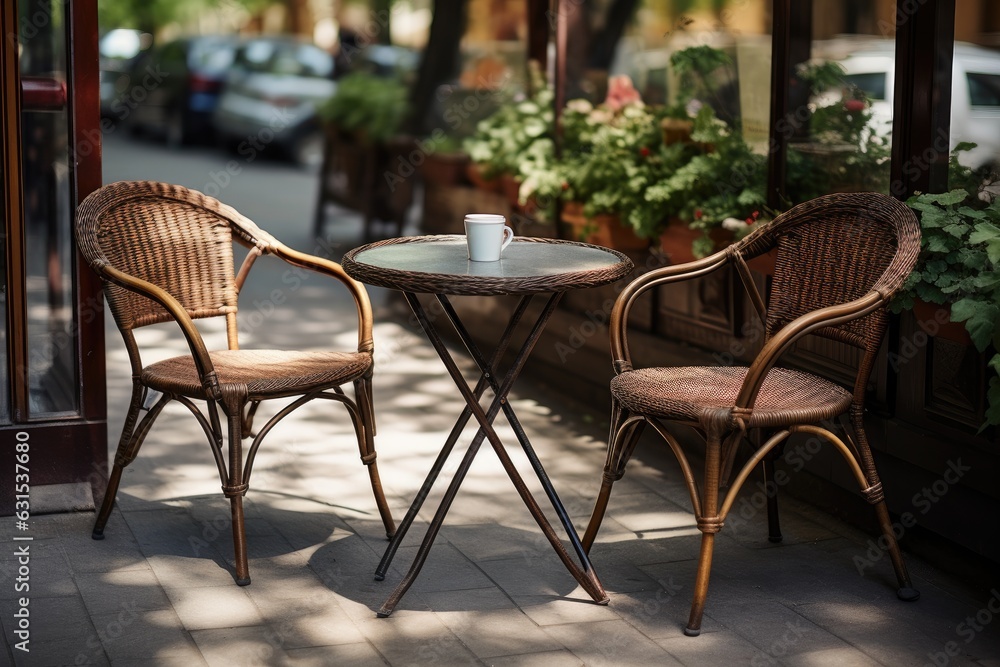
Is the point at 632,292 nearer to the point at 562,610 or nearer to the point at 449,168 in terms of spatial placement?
the point at 562,610

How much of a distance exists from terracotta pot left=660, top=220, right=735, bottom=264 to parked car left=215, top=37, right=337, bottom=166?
37.6ft

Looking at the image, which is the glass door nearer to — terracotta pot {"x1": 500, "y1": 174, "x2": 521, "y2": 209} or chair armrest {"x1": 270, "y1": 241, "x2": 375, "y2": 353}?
chair armrest {"x1": 270, "y1": 241, "x2": 375, "y2": 353}

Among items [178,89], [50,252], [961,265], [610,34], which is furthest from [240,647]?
[178,89]

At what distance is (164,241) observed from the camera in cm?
422

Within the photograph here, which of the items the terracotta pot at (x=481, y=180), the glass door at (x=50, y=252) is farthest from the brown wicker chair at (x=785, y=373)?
the terracotta pot at (x=481, y=180)

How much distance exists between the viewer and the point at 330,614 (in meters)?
3.59

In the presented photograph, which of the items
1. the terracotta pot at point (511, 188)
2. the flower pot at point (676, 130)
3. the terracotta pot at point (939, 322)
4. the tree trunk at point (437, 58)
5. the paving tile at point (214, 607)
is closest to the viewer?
the paving tile at point (214, 607)

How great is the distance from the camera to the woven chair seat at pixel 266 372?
3.79 meters

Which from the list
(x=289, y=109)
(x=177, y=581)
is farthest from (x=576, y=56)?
(x=289, y=109)

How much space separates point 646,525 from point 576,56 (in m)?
3.15

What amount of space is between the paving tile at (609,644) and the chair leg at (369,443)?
0.90 meters

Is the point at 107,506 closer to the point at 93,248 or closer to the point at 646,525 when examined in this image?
the point at 93,248

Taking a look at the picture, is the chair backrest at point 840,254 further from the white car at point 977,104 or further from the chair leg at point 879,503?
the white car at point 977,104

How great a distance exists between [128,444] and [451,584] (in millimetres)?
1151
